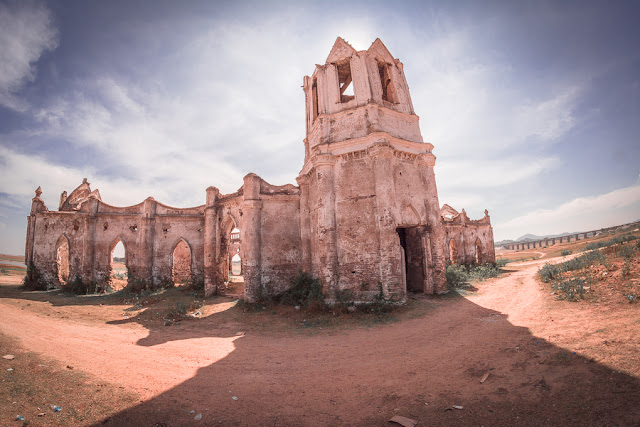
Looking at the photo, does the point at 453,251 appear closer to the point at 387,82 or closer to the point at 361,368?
the point at 387,82

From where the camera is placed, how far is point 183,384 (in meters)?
4.78

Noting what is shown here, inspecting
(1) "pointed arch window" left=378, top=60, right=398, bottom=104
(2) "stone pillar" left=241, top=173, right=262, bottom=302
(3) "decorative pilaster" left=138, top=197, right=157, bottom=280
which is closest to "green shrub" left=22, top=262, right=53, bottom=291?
(3) "decorative pilaster" left=138, top=197, right=157, bottom=280

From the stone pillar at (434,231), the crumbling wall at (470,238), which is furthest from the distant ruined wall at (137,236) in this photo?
the crumbling wall at (470,238)

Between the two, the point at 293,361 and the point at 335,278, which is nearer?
the point at 293,361

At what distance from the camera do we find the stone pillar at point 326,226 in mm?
10438

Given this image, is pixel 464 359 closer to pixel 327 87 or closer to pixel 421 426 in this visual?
pixel 421 426

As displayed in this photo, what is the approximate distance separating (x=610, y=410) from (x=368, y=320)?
246 inches

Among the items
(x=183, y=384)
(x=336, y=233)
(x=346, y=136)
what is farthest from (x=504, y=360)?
(x=346, y=136)

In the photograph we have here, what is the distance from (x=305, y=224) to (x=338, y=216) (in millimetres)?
2166

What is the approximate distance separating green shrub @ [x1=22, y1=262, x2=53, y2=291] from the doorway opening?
2257 cm

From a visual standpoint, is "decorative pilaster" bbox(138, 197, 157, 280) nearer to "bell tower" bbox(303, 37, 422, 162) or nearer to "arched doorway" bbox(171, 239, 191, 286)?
"arched doorway" bbox(171, 239, 191, 286)

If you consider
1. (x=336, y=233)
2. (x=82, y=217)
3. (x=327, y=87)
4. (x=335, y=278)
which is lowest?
(x=335, y=278)

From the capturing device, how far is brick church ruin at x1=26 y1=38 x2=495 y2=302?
34.2 ft

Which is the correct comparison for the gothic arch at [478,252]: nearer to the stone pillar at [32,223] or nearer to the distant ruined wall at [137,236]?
the distant ruined wall at [137,236]
